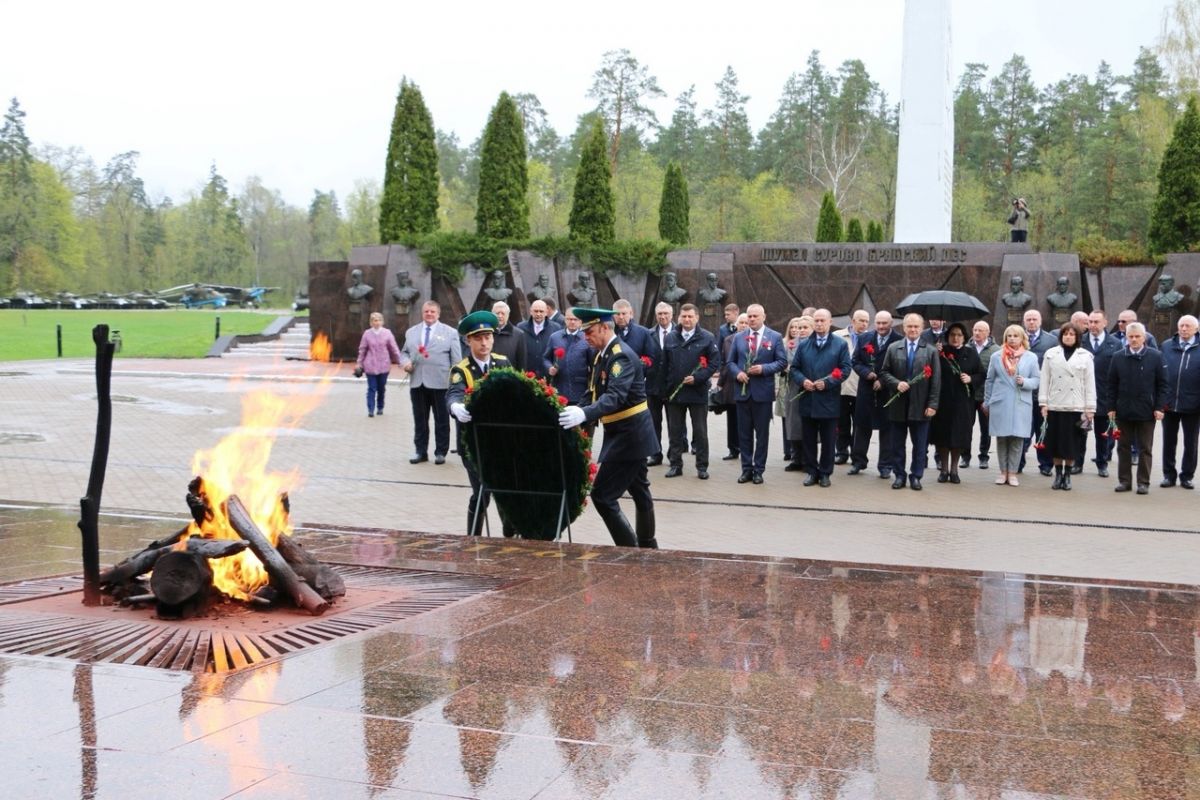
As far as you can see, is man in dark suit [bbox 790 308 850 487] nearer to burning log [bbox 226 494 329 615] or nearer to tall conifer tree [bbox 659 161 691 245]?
burning log [bbox 226 494 329 615]

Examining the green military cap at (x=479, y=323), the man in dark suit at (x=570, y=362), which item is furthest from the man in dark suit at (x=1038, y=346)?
the green military cap at (x=479, y=323)

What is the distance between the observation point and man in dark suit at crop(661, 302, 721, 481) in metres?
12.7

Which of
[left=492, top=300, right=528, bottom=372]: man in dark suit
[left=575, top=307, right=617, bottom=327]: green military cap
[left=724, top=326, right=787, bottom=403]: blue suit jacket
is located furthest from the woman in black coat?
[left=575, top=307, right=617, bottom=327]: green military cap

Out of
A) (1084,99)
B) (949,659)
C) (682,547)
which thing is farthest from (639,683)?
(1084,99)

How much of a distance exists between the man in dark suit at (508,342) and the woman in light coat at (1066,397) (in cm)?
537

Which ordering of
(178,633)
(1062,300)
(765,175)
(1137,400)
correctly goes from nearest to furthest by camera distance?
(178,633) → (1137,400) → (1062,300) → (765,175)

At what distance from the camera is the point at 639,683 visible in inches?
174

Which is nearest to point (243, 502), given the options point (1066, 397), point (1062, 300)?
point (1066, 397)

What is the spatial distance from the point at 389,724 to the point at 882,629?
243cm

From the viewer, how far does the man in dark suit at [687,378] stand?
12.7 m

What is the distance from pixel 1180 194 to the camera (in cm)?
2538

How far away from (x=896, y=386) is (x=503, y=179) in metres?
19.1

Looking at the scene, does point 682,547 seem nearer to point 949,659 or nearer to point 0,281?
point 949,659

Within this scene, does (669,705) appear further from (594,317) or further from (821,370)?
(821,370)
